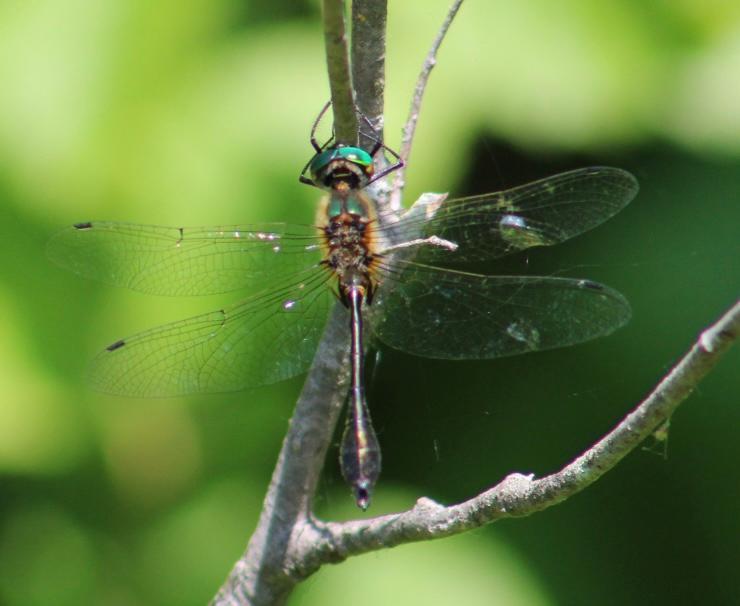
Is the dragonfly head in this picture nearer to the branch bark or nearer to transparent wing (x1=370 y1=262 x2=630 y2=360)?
the branch bark

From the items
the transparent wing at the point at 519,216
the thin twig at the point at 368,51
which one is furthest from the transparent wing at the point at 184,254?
the thin twig at the point at 368,51

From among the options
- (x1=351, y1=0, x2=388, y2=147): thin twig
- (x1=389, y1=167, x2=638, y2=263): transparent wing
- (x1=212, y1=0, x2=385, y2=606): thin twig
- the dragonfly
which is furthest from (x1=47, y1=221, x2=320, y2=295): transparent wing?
(x1=351, y1=0, x2=388, y2=147): thin twig

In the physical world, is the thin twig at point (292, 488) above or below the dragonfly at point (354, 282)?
below

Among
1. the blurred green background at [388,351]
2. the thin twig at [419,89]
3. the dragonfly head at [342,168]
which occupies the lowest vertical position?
the blurred green background at [388,351]

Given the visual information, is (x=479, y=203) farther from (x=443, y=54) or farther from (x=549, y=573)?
(x=549, y=573)

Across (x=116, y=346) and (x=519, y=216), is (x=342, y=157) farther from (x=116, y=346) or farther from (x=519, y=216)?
(x=116, y=346)

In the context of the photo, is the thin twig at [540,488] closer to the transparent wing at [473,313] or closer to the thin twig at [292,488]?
the thin twig at [292,488]
